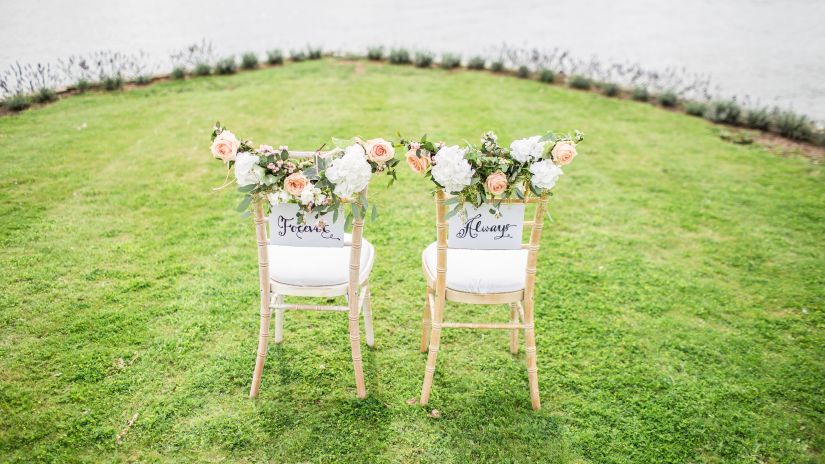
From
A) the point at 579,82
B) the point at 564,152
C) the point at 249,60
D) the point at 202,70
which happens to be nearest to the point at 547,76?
the point at 579,82

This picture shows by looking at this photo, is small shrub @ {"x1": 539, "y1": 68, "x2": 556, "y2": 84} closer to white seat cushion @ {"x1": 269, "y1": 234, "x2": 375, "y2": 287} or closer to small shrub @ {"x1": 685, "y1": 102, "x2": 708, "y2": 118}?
small shrub @ {"x1": 685, "y1": 102, "x2": 708, "y2": 118}

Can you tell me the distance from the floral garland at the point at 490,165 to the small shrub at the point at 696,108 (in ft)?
27.2

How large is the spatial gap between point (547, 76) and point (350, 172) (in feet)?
31.1

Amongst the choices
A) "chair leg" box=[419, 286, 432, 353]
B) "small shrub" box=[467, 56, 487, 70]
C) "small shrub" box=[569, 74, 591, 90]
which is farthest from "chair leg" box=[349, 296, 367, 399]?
"small shrub" box=[467, 56, 487, 70]

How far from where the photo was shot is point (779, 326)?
4.43m

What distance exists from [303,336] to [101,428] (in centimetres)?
150

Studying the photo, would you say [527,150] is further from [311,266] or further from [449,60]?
[449,60]

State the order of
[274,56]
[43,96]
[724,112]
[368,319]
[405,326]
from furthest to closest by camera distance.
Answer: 1. [274,56]
2. [724,112]
3. [43,96]
4. [405,326]
5. [368,319]

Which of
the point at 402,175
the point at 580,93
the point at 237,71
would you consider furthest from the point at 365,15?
the point at 402,175

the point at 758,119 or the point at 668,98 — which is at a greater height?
the point at 668,98

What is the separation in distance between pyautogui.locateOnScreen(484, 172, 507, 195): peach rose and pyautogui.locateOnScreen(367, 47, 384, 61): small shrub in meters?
10.1

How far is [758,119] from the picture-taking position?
903 centimetres

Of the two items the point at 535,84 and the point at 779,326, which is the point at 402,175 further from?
the point at 535,84

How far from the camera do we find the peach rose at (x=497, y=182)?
9.08 feet
